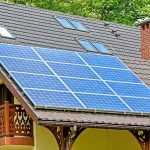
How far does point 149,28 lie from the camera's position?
83.5ft

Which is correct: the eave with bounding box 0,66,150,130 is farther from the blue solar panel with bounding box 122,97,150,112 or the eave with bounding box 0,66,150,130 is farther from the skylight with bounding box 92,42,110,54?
the skylight with bounding box 92,42,110,54

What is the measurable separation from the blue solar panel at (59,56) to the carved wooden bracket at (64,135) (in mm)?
2958

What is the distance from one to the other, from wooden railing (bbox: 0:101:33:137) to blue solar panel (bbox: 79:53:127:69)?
140 inches

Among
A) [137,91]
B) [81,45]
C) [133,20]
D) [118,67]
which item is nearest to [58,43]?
[81,45]

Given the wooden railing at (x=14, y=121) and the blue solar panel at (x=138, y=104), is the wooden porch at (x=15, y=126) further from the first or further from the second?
the blue solar panel at (x=138, y=104)

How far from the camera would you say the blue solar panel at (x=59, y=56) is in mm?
20125

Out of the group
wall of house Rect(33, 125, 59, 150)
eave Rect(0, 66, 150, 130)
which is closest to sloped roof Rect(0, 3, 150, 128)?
eave Rect(0, 66, 150, 130)

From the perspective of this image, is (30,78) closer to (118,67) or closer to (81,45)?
(118,67)

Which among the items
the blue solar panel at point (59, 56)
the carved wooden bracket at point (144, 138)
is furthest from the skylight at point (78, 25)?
the carved wooden bracket at point (144, 138)

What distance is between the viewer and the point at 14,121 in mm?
17859

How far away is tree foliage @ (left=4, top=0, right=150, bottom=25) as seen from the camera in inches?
1471

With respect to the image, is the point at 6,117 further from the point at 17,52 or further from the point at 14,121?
the point at 17,52

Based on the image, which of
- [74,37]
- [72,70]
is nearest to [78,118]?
[72,70]

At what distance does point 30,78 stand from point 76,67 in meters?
2.28
